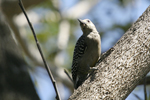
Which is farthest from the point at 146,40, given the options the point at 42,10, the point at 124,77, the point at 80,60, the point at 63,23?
the point at 42,10

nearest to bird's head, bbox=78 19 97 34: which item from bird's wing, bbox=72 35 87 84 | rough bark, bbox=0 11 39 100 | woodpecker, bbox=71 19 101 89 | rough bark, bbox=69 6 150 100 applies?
woodpecker, bbox=71 19 101 89

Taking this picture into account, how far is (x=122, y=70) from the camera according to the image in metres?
3.60

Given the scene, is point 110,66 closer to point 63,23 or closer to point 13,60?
point 13,60

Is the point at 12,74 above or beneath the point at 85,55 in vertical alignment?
above

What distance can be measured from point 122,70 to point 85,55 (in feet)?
7.34

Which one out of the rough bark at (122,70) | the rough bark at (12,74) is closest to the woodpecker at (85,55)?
the rough bark at (122,70)

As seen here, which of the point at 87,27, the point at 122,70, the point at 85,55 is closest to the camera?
the point at 122,70

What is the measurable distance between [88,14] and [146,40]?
31.7ft

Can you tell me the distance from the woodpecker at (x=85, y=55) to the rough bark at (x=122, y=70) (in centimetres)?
179

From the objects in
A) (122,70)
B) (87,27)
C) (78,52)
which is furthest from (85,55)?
(122,70)

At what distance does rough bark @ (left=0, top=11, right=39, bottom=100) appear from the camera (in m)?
3.52

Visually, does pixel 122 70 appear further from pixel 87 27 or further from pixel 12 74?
pixel 87 27

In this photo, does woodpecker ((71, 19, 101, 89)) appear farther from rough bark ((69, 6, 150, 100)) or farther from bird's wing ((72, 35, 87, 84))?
rough bark ((69, 6, 150, 100))

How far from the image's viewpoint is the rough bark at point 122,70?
138 inches
